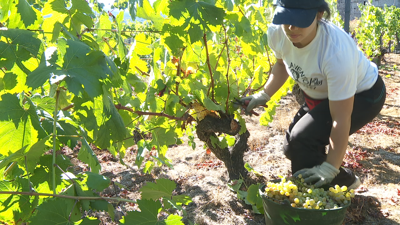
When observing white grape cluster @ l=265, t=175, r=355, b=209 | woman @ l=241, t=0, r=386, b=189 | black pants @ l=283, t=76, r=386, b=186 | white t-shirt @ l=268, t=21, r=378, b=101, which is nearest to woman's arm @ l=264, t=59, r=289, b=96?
woman @ l=241, t=0, r=386, b=189

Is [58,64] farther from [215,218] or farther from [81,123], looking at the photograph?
[215,218]

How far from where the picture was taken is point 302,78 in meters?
2.36

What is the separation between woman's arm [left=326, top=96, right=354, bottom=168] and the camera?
6.64 feet

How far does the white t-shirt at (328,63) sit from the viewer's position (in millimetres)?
1989

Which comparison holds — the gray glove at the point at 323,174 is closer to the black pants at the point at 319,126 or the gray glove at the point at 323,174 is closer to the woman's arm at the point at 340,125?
the woman's arm at the point at 340,125

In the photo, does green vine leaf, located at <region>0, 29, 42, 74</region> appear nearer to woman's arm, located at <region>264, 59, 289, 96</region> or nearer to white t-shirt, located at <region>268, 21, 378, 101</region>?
white t-shirt, located at <region>268, 21, 378, 101</region>

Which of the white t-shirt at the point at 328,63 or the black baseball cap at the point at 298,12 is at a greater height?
the black baseball cap at the point at 298,12

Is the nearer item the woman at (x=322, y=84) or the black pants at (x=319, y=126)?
the woman at (x=322, y=84)

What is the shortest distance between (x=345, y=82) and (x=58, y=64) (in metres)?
1.55

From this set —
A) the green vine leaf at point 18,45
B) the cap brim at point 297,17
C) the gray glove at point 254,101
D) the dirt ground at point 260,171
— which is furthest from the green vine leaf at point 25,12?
the gray glove at point 254,101

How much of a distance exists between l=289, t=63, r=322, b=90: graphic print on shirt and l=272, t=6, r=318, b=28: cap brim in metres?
0.44

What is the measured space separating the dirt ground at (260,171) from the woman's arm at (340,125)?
37.0 inches

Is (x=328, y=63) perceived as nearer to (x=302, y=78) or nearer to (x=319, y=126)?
(x=302, y=78)

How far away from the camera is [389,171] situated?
387 cm
